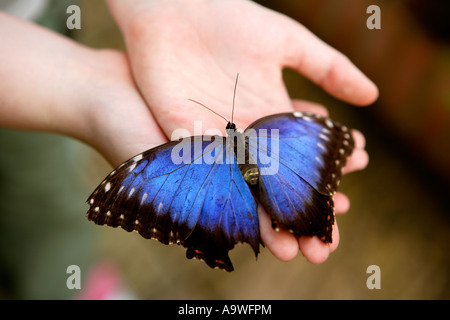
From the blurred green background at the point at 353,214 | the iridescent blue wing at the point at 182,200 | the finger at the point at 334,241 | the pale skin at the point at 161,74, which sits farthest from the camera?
the blurred green background at the point at 353,214

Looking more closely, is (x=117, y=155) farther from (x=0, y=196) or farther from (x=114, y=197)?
(x=0, y=196)

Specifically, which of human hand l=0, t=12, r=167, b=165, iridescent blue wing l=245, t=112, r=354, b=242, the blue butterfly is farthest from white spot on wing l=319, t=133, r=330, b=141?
human hand l=0, t=12, r=167, b=165

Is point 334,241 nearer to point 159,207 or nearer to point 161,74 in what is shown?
point 159,207

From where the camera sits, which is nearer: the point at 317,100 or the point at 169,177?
the point at 169,177

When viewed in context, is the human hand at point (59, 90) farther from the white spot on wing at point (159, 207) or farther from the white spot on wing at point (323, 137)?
the white spot on wing at point (323, 137)

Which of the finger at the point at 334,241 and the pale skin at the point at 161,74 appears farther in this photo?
the pale skin at the point at 161,74

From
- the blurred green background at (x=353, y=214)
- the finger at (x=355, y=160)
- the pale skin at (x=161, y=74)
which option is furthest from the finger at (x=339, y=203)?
the blurred green background at (x=353, y=214)
